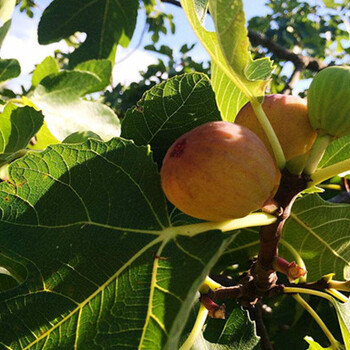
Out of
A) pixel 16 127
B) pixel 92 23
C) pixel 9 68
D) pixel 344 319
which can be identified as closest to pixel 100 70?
pixel 9 68

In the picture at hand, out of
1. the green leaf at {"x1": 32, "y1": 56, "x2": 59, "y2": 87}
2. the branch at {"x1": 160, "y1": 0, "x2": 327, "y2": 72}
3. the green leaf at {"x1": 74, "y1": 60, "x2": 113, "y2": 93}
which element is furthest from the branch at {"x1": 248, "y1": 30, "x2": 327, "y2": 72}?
the green leaf at {"x1": 32, "y1": 56, "x2": 59, "y2": 87}

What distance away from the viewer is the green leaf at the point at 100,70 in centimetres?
195

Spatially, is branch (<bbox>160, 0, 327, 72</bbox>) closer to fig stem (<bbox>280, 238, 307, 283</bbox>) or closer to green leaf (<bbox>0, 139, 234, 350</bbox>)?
fig stem (<bbox>280, 238, 307, 283</bbox>)

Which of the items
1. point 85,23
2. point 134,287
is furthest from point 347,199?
point 85,23

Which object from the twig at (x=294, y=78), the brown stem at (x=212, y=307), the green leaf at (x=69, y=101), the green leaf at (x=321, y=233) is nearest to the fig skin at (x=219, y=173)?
the brown stem at (x=212, y=307)

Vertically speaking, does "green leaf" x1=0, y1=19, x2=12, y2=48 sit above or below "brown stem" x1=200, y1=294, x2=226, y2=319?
above

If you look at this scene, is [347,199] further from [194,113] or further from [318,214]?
[194,113]

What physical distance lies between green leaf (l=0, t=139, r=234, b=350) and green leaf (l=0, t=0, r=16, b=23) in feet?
3.94

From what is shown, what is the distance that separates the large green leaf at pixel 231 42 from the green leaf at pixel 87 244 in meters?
0.21

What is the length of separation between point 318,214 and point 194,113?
1.59 ft

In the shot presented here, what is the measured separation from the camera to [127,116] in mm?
1023

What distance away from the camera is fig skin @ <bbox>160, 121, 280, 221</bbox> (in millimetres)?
718

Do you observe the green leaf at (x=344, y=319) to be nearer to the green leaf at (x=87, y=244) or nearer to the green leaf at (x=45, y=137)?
the green leaf at (x=87, y=244)

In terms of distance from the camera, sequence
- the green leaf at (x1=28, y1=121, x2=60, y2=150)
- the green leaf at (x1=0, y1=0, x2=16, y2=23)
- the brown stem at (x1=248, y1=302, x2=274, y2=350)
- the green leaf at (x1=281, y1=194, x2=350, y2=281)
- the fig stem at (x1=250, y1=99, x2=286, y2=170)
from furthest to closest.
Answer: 1. the green leaf at (x1=0, y1=0, x2=16, y2=23)
2. the green leaf at (x1=28, y1=121, x2=60, y2=150)
3. the brown stem at (x1=248, y1=302, x2=274, y2=350)
4. the green leaf at (x1=281, y1=194, x2=350, y2=281)
5. the fig stem at (x1=250, y1=99, x2=286, y2=170)
